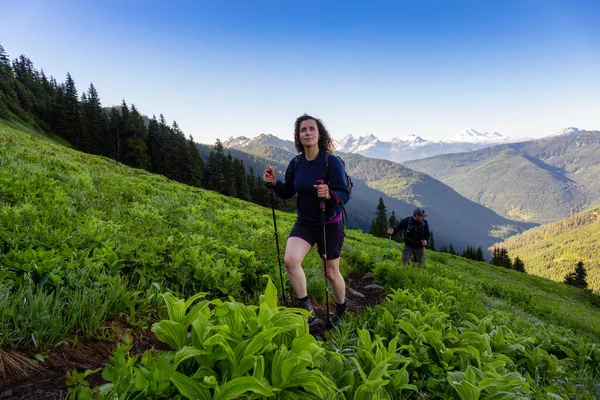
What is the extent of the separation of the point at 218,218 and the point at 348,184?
20.6ft

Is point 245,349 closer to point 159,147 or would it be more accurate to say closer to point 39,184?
point 39,184

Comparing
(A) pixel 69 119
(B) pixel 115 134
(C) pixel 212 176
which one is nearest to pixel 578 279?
(C) pixel 212 176

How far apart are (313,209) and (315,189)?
0.33 m

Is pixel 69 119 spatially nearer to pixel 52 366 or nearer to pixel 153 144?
pixel 153 144

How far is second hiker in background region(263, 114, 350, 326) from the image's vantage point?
15.8 feet

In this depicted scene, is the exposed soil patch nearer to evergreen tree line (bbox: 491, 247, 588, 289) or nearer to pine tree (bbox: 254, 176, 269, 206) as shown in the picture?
pine tree (bbox: 254, 176, 269, 206)

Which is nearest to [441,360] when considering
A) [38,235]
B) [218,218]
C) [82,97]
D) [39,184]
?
[38,235]

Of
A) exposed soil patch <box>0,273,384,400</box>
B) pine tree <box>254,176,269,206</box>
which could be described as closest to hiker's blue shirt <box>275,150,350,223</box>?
exposed soil patch <box>0,273,384,400</box>

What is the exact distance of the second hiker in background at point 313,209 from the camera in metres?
4.83

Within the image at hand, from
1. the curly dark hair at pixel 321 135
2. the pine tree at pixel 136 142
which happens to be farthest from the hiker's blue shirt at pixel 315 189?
the pine tree at pixel 136 142

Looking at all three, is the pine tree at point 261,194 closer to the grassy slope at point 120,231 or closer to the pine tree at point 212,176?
the pine tree at point 212,176

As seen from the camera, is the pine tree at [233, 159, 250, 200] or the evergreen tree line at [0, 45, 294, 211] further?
the pine tree at [233, 159, 250, 200]

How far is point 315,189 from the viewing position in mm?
4883

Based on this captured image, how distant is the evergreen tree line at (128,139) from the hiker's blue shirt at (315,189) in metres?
59.5
